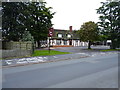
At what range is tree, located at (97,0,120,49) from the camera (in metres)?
23.7

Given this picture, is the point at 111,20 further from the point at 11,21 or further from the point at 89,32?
the point at 11,21

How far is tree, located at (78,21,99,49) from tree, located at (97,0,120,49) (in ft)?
6.08

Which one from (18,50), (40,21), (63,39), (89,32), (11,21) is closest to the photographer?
(18,50)

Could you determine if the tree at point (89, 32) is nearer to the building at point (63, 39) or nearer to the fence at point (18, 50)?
the building at point (63, 39)

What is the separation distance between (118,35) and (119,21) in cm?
340

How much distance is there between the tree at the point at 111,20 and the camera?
932 inches

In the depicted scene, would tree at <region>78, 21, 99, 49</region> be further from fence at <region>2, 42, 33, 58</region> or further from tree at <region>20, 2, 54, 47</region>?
fence at <region>2, 42, 33, 58</region>

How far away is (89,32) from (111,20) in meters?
6.48

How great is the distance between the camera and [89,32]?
77.4 feet

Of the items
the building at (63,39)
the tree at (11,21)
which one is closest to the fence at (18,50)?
the tree at (11,21)

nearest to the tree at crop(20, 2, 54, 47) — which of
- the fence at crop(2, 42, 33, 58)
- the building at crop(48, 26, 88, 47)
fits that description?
the fence at crop(2, 42, 33, 58)

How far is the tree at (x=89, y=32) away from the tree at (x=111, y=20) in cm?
185

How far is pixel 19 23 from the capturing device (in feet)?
49.4

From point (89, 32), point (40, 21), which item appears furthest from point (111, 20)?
point (40, 21)
